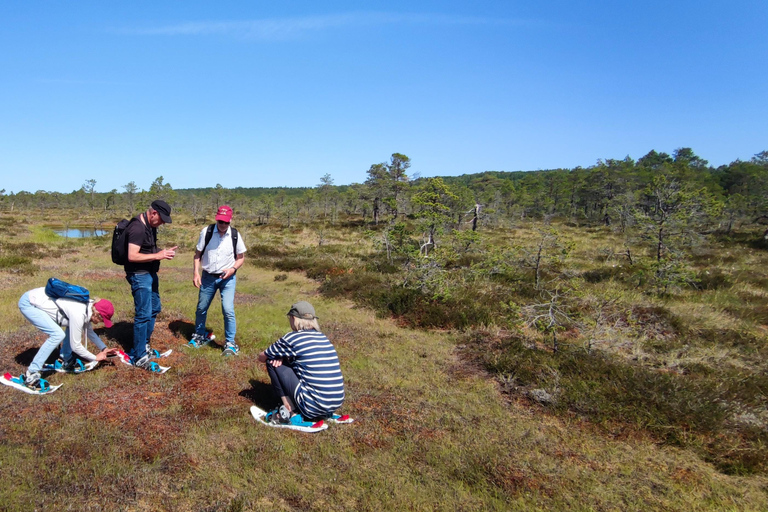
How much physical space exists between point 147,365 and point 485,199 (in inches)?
2007

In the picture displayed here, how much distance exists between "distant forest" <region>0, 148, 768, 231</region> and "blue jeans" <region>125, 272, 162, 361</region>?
8.63 metres

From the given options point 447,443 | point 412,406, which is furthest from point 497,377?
point 447,443

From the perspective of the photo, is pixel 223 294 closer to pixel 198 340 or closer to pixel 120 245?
pixel 198 340

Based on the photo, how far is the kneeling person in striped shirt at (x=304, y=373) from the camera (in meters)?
3.74

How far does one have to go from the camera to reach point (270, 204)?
160 feet

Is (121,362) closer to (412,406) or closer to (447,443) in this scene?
(412,406)

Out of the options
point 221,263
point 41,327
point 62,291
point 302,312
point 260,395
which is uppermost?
point 221,263

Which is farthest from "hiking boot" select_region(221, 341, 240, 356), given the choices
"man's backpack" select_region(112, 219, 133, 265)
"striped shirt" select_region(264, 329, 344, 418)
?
"striped shirt" select_region(264, 329, 344, 418)

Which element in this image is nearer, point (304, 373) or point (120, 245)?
point (304, 373)

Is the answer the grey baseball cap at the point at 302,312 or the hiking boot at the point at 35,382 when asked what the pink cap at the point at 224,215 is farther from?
the hiking boot at the point at 35,382

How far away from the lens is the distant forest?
23.5 m

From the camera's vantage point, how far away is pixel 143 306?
4.75 metres

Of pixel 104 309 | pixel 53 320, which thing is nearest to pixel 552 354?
pixel 104 309

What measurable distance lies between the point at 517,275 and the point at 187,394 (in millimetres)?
9606
